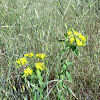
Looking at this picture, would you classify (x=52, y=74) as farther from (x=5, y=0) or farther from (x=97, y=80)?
(x=5, y=0)

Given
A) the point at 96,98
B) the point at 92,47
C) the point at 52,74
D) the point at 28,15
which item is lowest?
the point at 96,98

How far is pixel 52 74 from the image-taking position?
1221 mm

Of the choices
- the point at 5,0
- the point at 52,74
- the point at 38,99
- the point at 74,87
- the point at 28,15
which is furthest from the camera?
the point at 5,0

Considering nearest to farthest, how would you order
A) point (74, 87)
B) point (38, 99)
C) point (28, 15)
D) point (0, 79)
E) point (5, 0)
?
point (38, 99) → point (0, 79) → point (74, 87) → point (28, 15) → point (5, 0)

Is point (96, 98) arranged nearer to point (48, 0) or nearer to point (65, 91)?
point (65, 91)

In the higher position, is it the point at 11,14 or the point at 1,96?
the point at 11,14

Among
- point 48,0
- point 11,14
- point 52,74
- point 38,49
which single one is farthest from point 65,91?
point 48,0

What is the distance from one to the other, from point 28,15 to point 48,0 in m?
0.71

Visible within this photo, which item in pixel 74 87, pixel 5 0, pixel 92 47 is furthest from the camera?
pixel 5 0

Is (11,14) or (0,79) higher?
(11,14)

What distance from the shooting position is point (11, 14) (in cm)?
180

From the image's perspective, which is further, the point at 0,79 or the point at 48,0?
the point at 48,0

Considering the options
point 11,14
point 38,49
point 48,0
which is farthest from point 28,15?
point 48,0

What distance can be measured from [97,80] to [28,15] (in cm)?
113
